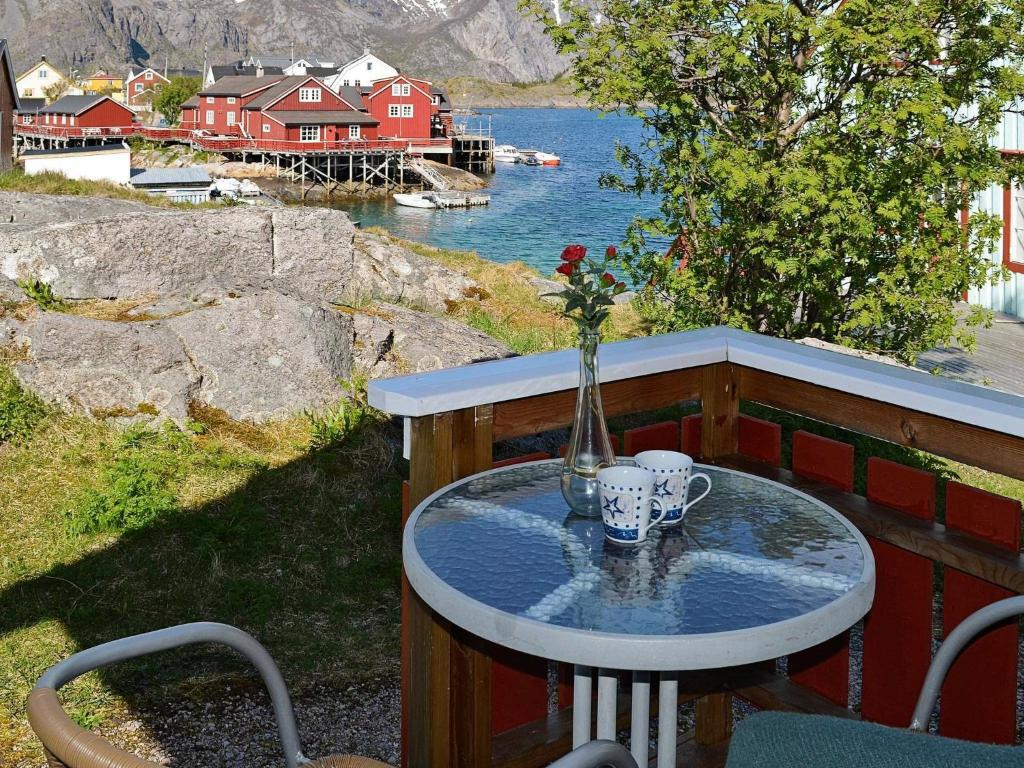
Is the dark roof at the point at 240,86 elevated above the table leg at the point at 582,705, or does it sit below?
above

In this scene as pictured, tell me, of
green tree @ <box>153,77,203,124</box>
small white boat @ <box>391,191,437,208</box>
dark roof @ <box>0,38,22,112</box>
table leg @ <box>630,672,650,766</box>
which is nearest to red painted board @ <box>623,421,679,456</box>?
table leg @ <box>630,672,650,766</box>

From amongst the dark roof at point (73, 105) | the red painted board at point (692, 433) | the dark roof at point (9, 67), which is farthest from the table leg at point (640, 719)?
the dark roof at point (73, 105)

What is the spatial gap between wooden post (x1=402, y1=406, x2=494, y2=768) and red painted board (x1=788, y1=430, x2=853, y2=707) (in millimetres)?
845

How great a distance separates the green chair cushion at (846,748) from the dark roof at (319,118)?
2307 inches

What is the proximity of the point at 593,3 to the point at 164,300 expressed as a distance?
11.3 feet

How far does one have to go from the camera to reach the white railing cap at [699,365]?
2250 mm

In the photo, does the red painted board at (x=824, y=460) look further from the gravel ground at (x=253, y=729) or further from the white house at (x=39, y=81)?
the white house at (x=39, y=81)

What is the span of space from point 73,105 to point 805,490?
7110cm

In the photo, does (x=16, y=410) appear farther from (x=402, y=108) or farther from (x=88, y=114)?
(x=88, y=114)

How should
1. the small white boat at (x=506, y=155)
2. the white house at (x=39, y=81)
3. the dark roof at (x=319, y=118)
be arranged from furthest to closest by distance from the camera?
the white house at (x=39, y=81), the small white boat at (x=506, y=155), the dark roof at (x=319, y=118)

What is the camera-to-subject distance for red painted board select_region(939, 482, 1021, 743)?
232 centimetres

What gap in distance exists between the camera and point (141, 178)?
36781 millimetres

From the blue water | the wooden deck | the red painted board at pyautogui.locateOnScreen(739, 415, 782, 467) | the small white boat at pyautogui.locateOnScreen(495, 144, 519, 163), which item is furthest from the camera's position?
the small white boat at pyautogui.locateOnScreen(495, 144, 519, 163)

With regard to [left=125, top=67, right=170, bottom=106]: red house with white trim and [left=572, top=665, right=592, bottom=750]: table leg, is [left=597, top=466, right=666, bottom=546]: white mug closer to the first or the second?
[left=572, top=665, right=592, bottom=750]: table leg
